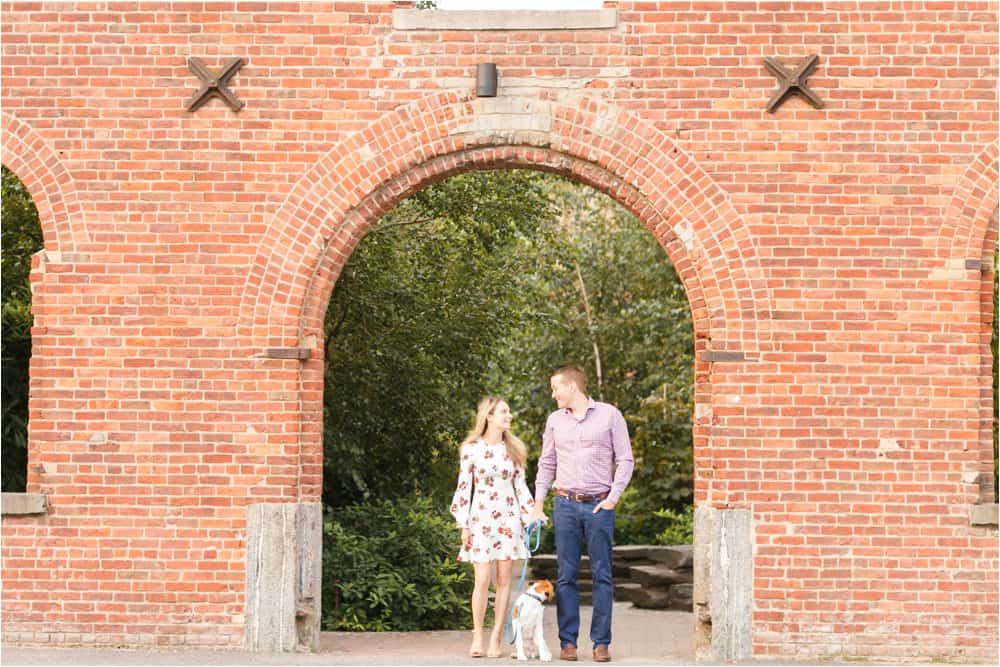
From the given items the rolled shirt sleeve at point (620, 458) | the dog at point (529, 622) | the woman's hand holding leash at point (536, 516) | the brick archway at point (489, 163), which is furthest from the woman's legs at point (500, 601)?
the brick archway at point (489, 163)

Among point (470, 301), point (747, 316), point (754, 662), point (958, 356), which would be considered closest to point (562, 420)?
point (747, 316)

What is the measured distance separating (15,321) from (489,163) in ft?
20.3

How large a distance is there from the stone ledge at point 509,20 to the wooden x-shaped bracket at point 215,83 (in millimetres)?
1251

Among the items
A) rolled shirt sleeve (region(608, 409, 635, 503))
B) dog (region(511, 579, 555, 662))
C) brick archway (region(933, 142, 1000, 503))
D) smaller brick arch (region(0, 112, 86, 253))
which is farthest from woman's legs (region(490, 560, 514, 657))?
smaller brick arch (region(0, 112, 86, 253))

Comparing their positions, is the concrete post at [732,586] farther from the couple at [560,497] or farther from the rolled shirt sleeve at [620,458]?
the rolled shirt sleeve at [620,458]

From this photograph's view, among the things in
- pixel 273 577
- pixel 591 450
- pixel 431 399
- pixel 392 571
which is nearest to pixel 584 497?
pixel 591 450

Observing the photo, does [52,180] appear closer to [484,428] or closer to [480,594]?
[484,428]

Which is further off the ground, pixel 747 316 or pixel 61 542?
pixel 747 316

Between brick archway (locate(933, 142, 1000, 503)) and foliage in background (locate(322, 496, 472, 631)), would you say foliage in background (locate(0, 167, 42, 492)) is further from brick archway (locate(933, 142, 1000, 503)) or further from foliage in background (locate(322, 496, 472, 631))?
brick archway (locate(933, 142, 1000, 503))

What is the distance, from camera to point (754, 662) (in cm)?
945

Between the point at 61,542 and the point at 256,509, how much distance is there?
4.78 ft

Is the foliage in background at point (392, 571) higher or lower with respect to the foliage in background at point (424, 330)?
lower

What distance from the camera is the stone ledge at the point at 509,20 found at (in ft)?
32.2

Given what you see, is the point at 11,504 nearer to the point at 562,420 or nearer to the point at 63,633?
the point at 63,633
